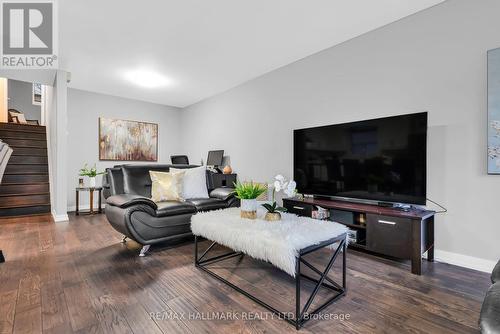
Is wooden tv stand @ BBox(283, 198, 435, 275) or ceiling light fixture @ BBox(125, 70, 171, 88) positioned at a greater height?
ceiling light fixture @ BBox(125, 70, 171, 88)

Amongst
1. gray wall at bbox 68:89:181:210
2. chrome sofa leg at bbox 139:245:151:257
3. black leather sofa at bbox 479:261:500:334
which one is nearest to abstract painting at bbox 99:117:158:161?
gray wall at bbox 68:89:181:210

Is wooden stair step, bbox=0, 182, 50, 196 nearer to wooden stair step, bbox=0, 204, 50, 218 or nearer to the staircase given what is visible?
the staircase

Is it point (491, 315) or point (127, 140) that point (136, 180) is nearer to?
point (127, 140)

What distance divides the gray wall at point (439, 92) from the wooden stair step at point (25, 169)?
17.3 feet

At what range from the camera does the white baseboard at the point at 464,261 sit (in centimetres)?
211

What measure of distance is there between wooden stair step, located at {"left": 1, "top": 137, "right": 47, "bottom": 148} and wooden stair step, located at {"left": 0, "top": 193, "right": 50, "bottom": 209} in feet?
4.75

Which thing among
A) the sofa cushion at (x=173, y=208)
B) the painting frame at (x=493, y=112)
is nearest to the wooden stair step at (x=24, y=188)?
the sofa cushion at (x=173, y=208)

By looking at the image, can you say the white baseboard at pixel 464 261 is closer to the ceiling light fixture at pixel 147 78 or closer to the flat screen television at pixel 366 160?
the flat screen television at pixel 366 160

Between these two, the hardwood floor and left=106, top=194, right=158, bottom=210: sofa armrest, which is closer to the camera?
the hardwood floor

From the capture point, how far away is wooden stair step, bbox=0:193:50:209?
14.1 feet

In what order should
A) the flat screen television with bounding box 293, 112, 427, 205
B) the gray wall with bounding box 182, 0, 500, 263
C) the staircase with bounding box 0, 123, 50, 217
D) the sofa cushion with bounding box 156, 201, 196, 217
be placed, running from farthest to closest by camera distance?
the staircase with bounding box 0, 123, 50, 217, the sofa cushion with bounding box 156, 201, 196, 217, the flat screen television with bounding box 293, 112, 427, 205, the gray wall with bounding box 182, 0, 500, 263

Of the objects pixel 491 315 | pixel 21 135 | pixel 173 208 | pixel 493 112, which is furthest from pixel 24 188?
pixel 493 112

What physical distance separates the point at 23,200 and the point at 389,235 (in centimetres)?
587

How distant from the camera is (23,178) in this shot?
15.7 ft
